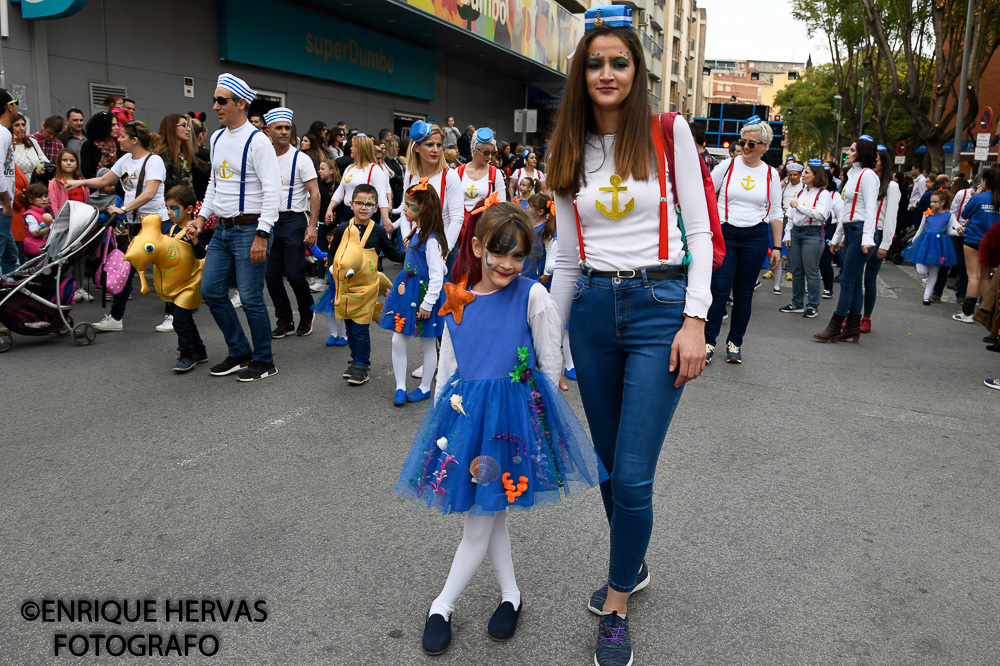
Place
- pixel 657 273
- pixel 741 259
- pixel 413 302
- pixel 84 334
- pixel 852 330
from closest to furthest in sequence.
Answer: pixel 657 273
pixel 413 302
pixel 741 259
pixel 84 334
pixel 852 330

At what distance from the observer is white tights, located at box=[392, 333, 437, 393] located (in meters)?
5.63

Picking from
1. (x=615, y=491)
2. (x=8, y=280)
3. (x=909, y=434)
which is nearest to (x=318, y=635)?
(x=615, y=491)

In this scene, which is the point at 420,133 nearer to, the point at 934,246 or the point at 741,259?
the point at 741,259

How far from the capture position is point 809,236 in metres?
10.2

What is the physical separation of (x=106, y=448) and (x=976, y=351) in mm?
8337

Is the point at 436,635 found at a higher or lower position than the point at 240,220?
lower

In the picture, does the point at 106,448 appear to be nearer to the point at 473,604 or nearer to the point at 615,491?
the point at 473,604

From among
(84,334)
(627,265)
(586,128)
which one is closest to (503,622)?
(627,265)

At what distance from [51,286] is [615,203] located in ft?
21.1

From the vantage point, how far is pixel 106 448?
4.59 m

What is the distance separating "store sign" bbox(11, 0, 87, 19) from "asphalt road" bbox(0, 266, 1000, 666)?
6.55m

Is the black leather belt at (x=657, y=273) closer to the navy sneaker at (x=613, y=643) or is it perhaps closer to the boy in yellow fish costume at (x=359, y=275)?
the navy sneaker at (x=613, y=643)

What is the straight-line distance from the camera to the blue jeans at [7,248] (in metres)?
7.83

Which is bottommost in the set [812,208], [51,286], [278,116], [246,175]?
[51,286]
